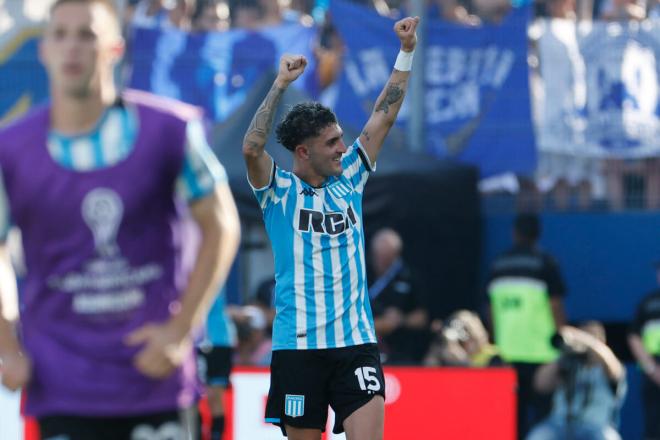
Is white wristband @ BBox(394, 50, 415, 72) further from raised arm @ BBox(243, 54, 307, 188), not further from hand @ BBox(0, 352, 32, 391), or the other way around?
hand @ BBox(0, 352, 32, 391)

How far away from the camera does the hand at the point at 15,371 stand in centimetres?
455

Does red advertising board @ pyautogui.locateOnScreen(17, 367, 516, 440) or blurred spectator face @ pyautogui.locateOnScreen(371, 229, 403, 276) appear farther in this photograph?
blurred spectator face @ pyautogui.locateOnScreen(371, 229, 403, 276)

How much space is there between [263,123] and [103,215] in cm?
A: 285

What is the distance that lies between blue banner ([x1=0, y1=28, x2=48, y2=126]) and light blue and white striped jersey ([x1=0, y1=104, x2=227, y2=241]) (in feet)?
28.2

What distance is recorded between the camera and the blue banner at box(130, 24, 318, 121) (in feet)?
42.9

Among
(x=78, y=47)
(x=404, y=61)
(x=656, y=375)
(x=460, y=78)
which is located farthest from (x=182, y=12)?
(x=78, y=47)

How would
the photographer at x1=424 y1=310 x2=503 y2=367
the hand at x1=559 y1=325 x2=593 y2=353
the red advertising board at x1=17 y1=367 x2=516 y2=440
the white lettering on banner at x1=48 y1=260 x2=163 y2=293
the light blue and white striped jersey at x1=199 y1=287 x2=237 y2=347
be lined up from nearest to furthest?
1. the white lettering on banner at x1=48 y1=260 x2=163 y2=293
2. the light blue and white striped jersey at x1=199 y1=287 x2=237 y2=347
3. the red advertising board at x1=17 y1=367 x2=516 y2=440
4. the hand at x1=559 y1=325 x2=593 y2=353
5. the photographer at x1=424 y1=310 x2=503 y2=367

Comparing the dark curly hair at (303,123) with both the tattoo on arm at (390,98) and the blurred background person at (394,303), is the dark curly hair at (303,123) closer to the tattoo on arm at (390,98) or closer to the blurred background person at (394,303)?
the tattoo on arm at (390,98)

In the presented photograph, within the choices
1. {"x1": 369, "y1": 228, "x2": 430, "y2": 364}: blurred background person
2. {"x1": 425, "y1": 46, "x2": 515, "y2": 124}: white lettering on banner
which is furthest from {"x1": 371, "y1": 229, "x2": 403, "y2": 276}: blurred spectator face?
{"x1": 425, "y1": 46, "x2": 515, "y2": 124}: white lettering on banner

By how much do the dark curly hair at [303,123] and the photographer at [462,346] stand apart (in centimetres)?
433

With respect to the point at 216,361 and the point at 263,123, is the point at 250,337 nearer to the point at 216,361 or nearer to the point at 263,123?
the point at 216,361

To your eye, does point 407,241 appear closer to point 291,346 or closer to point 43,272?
point 291,346

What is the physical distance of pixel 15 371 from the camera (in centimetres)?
455

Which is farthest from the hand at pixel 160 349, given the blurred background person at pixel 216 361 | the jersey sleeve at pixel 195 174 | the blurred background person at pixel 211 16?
the blurred background person at pixel 211 16
